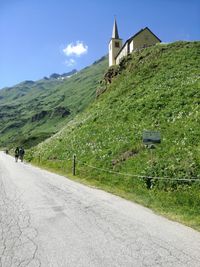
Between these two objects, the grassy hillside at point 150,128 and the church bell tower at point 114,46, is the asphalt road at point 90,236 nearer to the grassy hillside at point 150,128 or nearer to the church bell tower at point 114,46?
the grassy hillside at point 150,128

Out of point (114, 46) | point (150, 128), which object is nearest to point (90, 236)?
point (150, 128)

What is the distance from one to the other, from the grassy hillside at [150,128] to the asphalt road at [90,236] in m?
1.58

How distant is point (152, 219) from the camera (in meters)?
12.2

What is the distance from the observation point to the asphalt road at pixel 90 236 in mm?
8078

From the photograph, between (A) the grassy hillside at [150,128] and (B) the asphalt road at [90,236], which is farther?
(A) the grassy hillside at [150,128]

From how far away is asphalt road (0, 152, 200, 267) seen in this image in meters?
8.08

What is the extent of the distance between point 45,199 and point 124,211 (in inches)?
173

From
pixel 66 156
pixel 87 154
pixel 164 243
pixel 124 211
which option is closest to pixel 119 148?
pixel 87 154

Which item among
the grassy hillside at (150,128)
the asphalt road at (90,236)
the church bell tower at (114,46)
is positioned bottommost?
the asphalt road at (90,236)

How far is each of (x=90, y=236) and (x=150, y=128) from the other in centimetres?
2244

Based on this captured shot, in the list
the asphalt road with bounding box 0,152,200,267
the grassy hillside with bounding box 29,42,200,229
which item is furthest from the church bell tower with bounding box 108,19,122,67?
the asphalt road with bounding box 0,152,200,267

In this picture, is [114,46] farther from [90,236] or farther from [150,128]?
[90,236]

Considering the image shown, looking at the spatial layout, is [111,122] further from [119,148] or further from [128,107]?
[119,148]

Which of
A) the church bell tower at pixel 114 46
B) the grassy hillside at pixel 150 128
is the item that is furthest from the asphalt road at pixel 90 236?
the church bell tower at pixel 114 46
